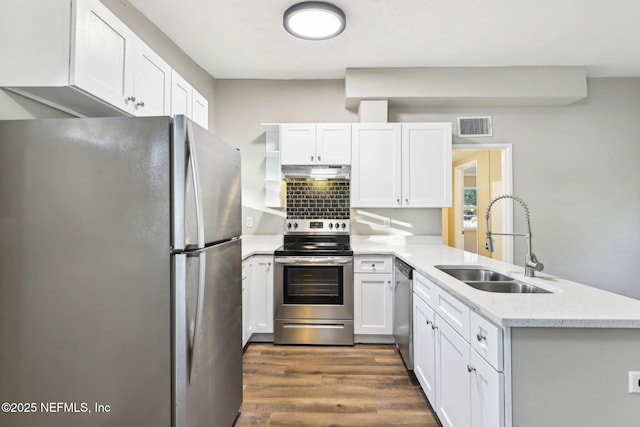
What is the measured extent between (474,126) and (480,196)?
1544 mm

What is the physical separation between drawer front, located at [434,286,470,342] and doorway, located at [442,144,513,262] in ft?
7.55

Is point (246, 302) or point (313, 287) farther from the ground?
point (313, 287)

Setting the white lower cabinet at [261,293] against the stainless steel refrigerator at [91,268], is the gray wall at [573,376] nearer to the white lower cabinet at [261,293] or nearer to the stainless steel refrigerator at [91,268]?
the stainless steel refrigerator at [91,268]

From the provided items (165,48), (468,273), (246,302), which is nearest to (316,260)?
(246,302)

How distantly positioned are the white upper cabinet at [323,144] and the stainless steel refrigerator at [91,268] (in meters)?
2.02

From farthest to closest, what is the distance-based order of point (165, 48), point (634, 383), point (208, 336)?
point (165, 48) → point (208, 336) → point (634, 383)

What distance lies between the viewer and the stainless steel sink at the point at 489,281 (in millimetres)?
1775

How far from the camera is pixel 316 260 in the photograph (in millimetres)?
2961

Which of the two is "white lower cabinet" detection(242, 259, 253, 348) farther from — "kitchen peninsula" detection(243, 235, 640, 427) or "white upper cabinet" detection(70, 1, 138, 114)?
"kitchen peninsula" detection(243, 235, 640, 427)

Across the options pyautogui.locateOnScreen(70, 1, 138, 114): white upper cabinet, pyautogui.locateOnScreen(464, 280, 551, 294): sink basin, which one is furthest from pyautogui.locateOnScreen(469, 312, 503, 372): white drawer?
pyautogui.locateOnScreen(70, 1, 138, 114): white upper cabinet

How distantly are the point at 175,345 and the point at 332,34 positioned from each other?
244cm

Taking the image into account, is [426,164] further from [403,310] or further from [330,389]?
[330,389]

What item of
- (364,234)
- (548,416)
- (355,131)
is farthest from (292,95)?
(548,416)

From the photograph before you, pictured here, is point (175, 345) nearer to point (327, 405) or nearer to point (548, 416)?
point (327, 405)
